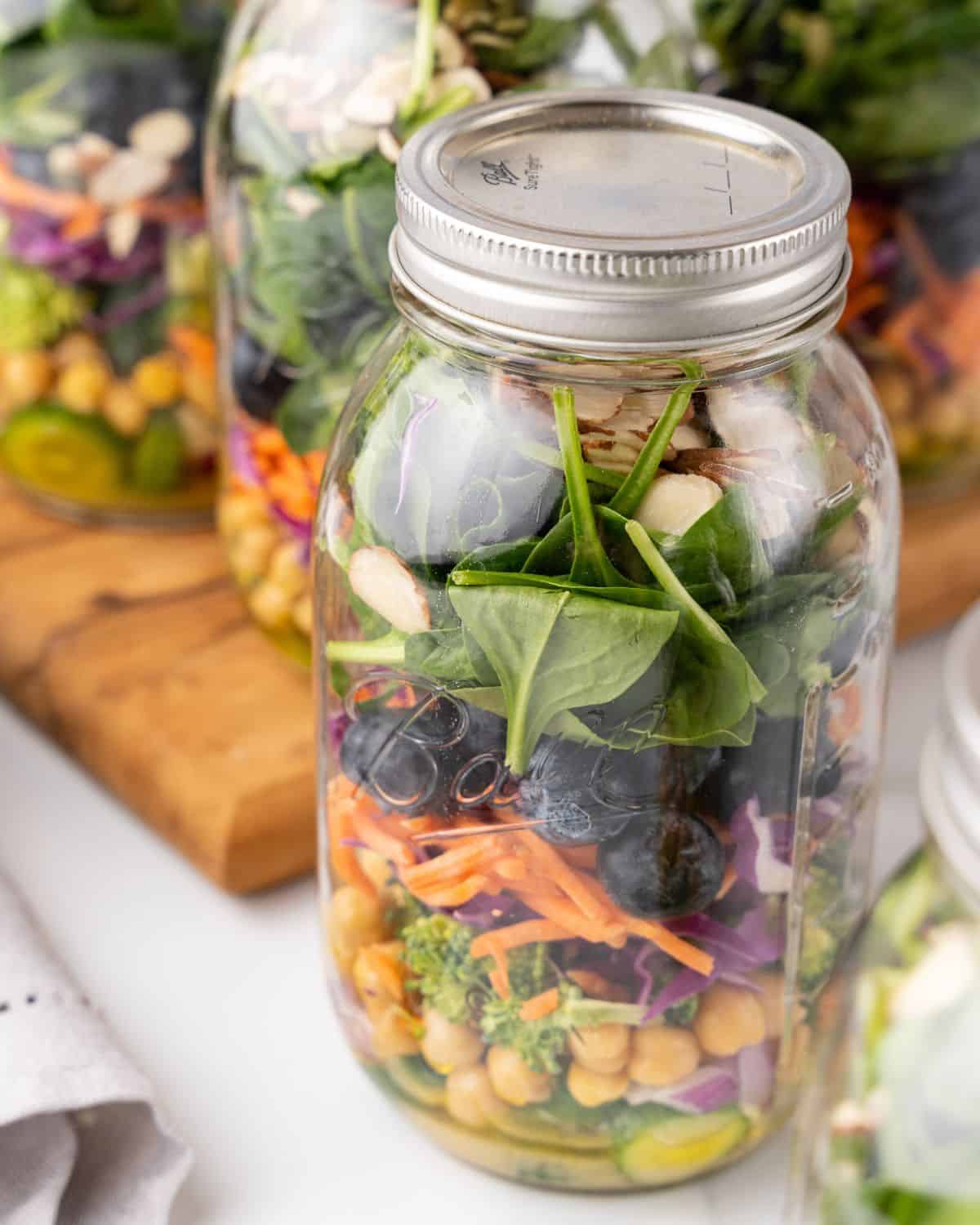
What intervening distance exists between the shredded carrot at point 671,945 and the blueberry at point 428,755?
0.07 meters

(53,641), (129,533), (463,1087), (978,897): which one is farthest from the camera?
(129,533)

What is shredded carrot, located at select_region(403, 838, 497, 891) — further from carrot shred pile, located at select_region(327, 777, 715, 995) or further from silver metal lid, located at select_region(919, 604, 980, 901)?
silver metal lid, located at select_region(919, 604, 980, 901)

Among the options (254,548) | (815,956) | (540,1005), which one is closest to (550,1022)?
(540,1005)

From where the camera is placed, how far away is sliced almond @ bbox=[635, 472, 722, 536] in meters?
0.51

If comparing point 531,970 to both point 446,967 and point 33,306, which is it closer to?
point 446,967

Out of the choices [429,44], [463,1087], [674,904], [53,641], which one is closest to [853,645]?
[674,904]

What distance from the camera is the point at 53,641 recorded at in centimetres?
92

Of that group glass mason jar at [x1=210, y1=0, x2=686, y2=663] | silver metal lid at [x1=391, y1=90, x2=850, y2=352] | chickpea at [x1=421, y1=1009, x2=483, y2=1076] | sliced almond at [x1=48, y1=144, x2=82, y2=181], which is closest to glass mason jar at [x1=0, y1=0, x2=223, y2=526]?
sliced almond at [x1=48, y1=144, x2=82, y2=181]

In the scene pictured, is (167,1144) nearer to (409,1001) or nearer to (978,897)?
(409,1001)

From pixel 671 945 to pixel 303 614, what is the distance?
0.34 meters

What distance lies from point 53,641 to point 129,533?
0.13 metres

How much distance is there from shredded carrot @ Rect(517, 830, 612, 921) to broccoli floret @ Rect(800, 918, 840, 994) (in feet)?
0.34

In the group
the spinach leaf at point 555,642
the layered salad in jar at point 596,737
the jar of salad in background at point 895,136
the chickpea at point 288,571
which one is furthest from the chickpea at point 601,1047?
the jar of salad in background at point 895,136

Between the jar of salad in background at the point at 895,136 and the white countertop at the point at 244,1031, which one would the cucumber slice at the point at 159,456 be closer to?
the white countertop at the point at 244,1031
